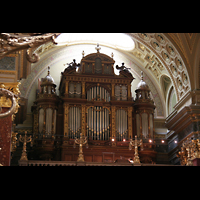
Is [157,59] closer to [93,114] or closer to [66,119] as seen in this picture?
[93,114]

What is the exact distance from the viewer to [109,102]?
17.8 metres

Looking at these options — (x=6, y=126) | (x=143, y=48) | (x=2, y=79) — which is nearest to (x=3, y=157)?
(x=6, y=126)

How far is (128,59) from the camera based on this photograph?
20.3 m

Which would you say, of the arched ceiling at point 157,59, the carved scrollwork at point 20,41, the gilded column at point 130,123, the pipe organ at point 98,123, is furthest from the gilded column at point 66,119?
the carved scrollwork at point 20,41

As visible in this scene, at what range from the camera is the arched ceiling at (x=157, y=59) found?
658 inches

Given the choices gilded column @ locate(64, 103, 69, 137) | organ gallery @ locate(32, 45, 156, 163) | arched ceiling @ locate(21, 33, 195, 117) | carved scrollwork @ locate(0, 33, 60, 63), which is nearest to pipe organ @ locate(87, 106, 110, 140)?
organ gallery @ locate(32, 45, 156, 163)

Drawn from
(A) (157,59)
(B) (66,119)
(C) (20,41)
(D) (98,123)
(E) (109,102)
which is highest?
(A) (157,59)

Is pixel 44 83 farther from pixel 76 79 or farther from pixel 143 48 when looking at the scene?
pixel 143 48

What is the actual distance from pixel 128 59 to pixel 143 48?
134 cm

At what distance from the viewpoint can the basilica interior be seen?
16.4 meters

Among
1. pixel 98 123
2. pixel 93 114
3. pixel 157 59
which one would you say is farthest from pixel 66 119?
pixel 157 59

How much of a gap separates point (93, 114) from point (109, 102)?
0.97 metres

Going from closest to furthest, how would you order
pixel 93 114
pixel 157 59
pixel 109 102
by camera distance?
pixel 93 114
pixel 109 102
pixel 157 59

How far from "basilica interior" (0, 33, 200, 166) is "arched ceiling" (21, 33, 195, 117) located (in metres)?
0.04
